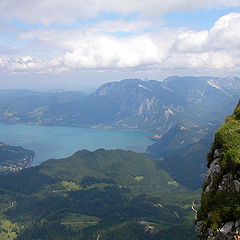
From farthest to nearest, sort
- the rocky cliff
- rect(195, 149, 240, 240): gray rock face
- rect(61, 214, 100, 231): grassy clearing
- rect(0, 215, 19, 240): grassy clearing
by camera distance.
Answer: rect(61, 214, 100, 231): grassy clearing, rect(0, 215, 19, 240): grassy clearing, the rocky cliff, rect(195, 149, 240, 240): gray rock face

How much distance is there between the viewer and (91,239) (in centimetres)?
14038

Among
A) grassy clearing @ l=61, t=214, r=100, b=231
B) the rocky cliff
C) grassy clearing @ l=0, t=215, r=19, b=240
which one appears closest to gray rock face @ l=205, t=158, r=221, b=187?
the rocky cliff

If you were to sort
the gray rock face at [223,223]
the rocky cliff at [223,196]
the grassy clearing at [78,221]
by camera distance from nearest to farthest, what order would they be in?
the gray rock face at [223,223] → the rocky cliff at [223,196] → the grassy clearing at [78,221]

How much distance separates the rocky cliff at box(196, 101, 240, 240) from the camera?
1662 cm

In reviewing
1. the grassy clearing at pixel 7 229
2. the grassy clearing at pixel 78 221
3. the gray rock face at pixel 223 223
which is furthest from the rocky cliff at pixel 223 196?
the grassy clearing at pixel 7 229

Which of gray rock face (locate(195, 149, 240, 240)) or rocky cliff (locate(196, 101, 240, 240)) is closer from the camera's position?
gray rock face (locate(195, 149, 240, 240))

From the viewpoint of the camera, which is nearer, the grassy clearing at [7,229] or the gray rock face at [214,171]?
the gray rock face at [214,171]

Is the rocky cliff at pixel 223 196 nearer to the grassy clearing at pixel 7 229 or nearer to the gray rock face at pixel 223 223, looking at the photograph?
the gray rock face at pixel 223 223

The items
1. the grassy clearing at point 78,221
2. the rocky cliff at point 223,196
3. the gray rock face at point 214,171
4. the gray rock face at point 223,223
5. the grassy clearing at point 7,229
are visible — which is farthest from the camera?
the grassy clearing at point 78,221

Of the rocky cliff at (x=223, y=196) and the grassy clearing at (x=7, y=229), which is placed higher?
the rocky cliff at (x=223, y=196)

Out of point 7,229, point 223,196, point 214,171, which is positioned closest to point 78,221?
A: point 7,229

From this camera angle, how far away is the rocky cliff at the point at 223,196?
1662 cm

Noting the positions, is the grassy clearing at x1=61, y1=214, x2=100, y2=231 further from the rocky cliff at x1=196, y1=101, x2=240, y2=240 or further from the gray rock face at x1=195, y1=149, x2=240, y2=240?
the rocky cliff at x1=196, y1=101, x2=240, y2=240

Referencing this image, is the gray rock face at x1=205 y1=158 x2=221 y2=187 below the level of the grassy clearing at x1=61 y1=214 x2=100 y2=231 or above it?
above
